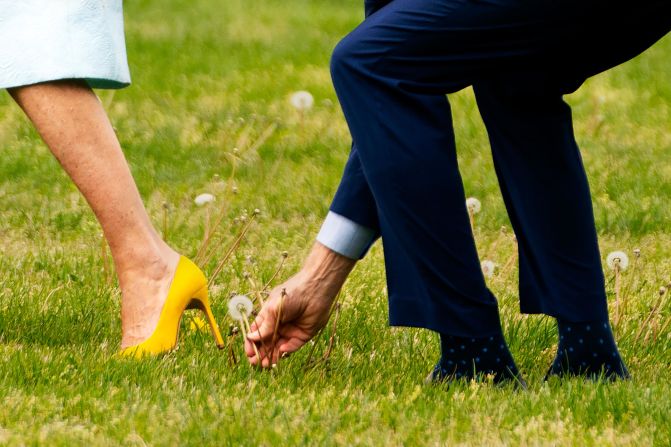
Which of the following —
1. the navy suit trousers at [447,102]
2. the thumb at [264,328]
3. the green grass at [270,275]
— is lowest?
the green grass at [270,275]

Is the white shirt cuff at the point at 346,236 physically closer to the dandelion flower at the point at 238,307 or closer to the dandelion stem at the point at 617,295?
the dandelion flower at the point at 238,307

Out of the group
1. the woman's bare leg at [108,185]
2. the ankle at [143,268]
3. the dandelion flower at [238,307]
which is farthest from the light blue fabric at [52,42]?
the dandelion flower at [238,307]

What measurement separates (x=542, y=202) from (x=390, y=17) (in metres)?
0.63

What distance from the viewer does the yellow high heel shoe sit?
3.35 metres

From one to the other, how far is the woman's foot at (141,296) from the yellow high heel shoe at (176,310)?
0.06 feet

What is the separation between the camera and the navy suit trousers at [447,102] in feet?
9.39

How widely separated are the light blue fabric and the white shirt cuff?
676mm

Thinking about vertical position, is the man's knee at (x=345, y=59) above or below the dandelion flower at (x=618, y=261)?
above

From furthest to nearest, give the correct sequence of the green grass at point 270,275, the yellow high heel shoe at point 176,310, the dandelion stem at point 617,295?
the dandelion stem at point 617,295 → the yellow high heel shoe at point 176,310 → the green grass at point 270,275

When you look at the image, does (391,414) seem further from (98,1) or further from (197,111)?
(197,111)

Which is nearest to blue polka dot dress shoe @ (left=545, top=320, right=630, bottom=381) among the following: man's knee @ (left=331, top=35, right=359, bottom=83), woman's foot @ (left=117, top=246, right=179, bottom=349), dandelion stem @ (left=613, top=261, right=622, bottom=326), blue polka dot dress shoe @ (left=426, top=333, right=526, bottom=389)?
blue polka dot dress shoe @ (left=426, top=333, right=526, bottom=389)

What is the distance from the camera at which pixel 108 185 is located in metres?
3.38

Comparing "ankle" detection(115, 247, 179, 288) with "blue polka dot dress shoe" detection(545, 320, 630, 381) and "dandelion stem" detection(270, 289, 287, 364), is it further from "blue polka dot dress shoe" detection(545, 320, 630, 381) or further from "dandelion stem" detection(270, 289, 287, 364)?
"blue polka dot dress shoe" detection(545, 320, 630, 381)

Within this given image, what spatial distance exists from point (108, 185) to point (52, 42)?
1.23 ft
